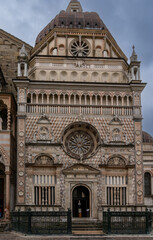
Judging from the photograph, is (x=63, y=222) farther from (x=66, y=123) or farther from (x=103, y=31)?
(x=103, y=31)

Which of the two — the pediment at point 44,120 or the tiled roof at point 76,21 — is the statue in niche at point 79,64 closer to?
the tiled roof at point 76,21

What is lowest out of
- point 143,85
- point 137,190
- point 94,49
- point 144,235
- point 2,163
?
point 144,235

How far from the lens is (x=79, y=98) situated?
38.9 metres

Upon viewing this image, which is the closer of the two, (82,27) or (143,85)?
(143,85)

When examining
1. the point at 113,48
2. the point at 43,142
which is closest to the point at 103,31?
the point at 113,48

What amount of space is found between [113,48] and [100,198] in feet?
54.9

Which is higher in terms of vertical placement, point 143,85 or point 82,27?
point 82,27

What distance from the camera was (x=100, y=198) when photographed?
120ft

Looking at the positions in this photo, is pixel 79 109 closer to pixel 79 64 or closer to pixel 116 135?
pixel 116 135

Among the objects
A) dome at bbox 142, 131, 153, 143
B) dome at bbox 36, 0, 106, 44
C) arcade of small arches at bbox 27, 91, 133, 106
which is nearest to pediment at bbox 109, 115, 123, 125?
arcade of small arches at bbox 27, 91, 133, 106

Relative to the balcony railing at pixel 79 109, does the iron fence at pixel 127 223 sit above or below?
below

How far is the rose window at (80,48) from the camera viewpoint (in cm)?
4222

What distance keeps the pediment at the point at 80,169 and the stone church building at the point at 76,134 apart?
9 cm

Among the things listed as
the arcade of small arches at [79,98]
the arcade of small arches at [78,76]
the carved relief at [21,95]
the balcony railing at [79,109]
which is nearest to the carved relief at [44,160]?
the balcony railing at [79,109]
